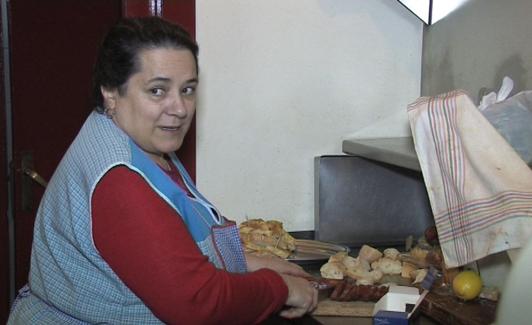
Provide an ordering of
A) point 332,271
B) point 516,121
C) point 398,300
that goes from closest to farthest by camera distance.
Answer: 1. point 516,121
2. point 398,300
3. point 332,271

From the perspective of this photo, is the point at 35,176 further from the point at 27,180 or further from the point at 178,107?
the point at 178,107

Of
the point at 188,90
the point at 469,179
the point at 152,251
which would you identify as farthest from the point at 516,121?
the point at 152,251

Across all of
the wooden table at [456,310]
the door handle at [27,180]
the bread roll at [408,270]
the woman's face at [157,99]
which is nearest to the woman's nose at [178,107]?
the woman's face at [157,99]

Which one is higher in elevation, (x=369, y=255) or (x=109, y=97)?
(x=109, y=97)

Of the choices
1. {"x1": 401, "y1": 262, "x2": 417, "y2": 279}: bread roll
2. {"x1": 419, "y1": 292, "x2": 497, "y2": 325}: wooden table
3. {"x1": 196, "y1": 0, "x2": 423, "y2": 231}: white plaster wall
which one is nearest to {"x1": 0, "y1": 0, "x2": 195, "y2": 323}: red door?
{"x1": 196, "y1": 0, "x2": 423, "y2": 231}: white plaster wall

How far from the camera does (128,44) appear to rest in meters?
1.16

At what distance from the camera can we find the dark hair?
116cm

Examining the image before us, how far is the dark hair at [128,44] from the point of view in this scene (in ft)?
3.80

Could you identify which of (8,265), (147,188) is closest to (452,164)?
(147,188)

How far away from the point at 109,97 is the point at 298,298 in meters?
0.53

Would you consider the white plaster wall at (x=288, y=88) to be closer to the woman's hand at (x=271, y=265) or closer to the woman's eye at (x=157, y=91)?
the woman's hand at (x=271, y=265)

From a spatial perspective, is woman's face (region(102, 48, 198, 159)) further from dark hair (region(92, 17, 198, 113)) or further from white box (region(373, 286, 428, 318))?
white box (region(373, 286, 428, 318))

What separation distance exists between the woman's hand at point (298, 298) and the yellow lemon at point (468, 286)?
0.30 meters

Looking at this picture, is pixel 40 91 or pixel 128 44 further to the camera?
pixel 40 91
